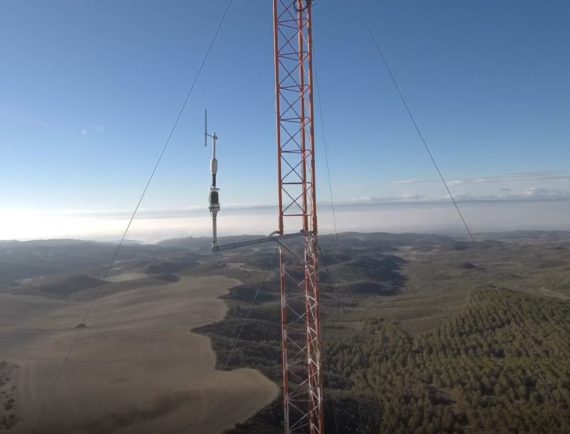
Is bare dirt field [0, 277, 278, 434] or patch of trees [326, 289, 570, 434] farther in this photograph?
patch of trees [326, 289, 570, 434]

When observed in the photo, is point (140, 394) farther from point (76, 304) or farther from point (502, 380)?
point (76, 304)

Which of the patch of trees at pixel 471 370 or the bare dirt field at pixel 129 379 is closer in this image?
the bare dirt field at pixel 129 379

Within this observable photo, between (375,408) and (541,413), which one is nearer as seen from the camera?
(541,413)

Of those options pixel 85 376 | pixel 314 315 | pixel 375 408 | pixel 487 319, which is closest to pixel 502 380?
pixel 375 408

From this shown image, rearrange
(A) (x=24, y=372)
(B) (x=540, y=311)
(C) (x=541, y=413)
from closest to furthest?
1. (C) (x=541, y=413)
2. (A) (x=24, y=372)
3. (B) (x=540, y=311)

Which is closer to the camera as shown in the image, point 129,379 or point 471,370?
point 129,379

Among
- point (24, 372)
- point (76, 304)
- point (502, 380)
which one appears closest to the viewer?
point (502, 380)

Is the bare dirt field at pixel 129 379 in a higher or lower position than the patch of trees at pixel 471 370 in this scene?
higher

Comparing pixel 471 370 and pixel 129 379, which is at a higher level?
pixel 129 379
